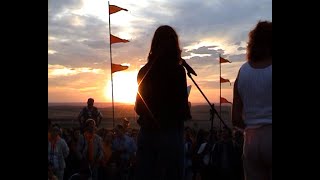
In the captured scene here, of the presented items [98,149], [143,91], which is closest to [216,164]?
[98,149]

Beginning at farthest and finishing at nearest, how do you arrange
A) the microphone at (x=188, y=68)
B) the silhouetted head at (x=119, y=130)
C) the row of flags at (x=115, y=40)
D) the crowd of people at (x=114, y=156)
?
the silhouetted head at (x=119, y=130) → the row of flags at (x=115, y=40) → the crowd of people at (x=114, y=156) → the microphone at (x=188, y=68)

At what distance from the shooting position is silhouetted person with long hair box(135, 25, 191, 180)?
14.4 ft

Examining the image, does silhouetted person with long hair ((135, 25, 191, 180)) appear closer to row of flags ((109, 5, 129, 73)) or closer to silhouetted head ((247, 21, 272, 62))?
silhouetted head ((247, 21, 272, 62))

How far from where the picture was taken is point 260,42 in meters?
4.03

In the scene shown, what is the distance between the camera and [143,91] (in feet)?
14.7

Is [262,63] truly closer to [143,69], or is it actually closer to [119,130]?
[143,69]

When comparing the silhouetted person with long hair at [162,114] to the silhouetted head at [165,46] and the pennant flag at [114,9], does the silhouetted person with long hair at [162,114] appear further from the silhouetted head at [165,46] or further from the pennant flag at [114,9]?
the pennant flag at [114,9]

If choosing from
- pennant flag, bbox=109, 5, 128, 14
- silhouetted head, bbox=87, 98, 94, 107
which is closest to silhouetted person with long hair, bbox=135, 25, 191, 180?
pennant flag, bbox=109, 5, 128, 14

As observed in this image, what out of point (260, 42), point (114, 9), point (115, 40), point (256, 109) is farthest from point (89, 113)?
point (256, 109)

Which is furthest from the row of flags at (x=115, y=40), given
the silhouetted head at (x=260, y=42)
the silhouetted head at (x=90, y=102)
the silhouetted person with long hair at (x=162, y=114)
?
the silhouetted head at (x=260, y=42)

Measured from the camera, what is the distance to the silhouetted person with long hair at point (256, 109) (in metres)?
3.69

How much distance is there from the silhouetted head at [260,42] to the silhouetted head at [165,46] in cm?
68

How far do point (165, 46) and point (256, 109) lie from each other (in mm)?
1086
